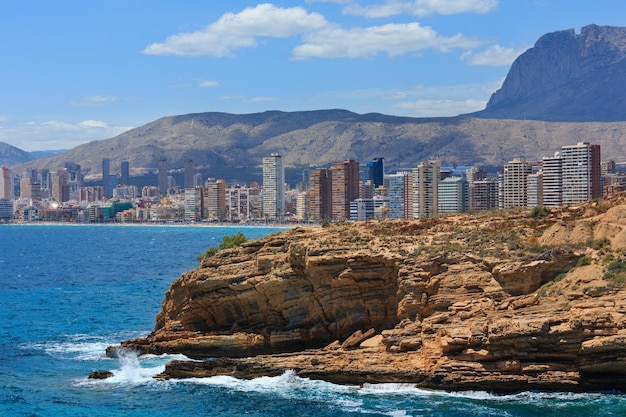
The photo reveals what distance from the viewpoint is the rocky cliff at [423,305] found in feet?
91.6

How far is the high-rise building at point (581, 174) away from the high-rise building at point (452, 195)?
71.6 ft

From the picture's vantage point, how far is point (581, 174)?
14625 centimetres

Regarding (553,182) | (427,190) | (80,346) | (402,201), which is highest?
(553,182)

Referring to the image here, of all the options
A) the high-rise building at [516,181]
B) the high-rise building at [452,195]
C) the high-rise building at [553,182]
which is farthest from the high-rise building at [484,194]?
the high-rise building at [553,182]

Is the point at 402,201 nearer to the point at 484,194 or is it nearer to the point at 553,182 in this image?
the point at 484,194

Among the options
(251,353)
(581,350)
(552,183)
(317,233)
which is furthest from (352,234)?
(552,183)

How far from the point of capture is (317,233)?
125ft

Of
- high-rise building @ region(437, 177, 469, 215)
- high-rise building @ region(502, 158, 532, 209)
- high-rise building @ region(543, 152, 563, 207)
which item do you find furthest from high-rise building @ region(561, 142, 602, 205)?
high-rise building @ region(437, 177, 469, 215)

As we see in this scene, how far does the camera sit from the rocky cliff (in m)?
27.9

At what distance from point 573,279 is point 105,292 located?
42738 mm

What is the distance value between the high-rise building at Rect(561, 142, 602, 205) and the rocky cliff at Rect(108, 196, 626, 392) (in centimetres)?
11101

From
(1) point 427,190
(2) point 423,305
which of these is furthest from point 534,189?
(2) point 423,305

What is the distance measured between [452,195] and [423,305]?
138218mm

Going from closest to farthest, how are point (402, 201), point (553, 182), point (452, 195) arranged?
1. point (553, 182)
2. point (452, 195)
3. point (402, 201)
